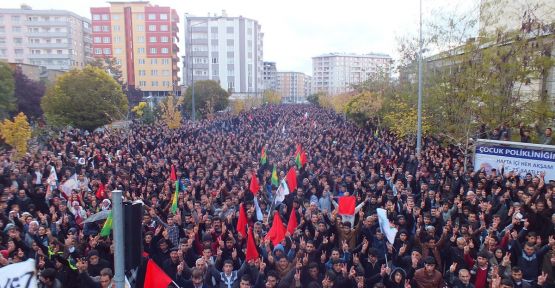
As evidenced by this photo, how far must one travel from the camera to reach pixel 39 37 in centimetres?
6950

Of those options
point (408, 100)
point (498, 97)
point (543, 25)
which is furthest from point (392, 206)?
point (408, 100)

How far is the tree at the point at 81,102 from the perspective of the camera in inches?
1016

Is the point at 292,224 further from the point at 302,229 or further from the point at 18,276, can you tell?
the point at 18,276

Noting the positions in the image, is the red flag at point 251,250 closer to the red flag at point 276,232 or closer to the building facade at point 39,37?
the red flag at point 276,232

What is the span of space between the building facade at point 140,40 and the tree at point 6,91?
37.4 m

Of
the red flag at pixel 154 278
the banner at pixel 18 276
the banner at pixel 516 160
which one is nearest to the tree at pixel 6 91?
the red flag at pixel 154 278

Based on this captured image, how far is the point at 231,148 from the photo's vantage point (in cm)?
1789

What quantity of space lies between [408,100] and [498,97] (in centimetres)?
663

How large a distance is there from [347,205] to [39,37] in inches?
2866

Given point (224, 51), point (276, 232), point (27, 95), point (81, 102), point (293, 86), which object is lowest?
point (276, 232)

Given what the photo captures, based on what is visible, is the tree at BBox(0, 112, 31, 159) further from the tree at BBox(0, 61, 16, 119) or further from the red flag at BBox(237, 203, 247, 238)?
the red flag at BBox(237, 203, 247, 238)

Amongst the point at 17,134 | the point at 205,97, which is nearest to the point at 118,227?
the point at 17,134

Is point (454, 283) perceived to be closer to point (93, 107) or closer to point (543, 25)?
point (543, 25)

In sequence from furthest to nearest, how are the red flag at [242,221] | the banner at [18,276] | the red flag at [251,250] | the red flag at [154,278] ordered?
the red flag at [242,221], the red flag at [251,250], the red flag at [154,278], the banner at [18,276]
